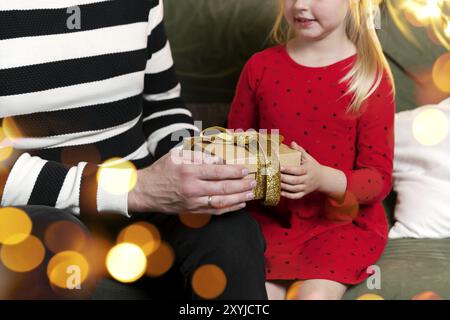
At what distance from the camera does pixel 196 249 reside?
1097mm

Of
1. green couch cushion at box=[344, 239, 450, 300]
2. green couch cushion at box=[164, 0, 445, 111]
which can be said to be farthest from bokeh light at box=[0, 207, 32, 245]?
green couch cushion at box=[164, 0, 445, 111]

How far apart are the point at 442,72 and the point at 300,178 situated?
665 millimetres

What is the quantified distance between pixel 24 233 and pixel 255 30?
96cm

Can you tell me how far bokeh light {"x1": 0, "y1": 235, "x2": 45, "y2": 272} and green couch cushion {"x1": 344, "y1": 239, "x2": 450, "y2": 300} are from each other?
0.60 metres

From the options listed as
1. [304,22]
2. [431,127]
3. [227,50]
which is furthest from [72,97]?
[431,127]

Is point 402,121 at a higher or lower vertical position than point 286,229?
higher

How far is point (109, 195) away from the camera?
43.0 inches

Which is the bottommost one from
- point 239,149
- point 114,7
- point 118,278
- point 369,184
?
point 118,278

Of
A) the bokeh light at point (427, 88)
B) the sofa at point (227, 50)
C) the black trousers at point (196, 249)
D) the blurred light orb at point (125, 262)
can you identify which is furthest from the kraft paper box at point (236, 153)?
the bokeh light at point (427, 88)

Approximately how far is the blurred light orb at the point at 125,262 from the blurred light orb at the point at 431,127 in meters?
0.74

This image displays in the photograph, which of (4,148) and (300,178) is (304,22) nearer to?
(300,178)

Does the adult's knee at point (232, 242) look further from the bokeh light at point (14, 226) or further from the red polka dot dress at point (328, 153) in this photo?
the bokeh light at point (14, 226)

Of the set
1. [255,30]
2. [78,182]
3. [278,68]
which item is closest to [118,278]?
[78,182]

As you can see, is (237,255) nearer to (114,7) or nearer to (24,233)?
(24,233)
